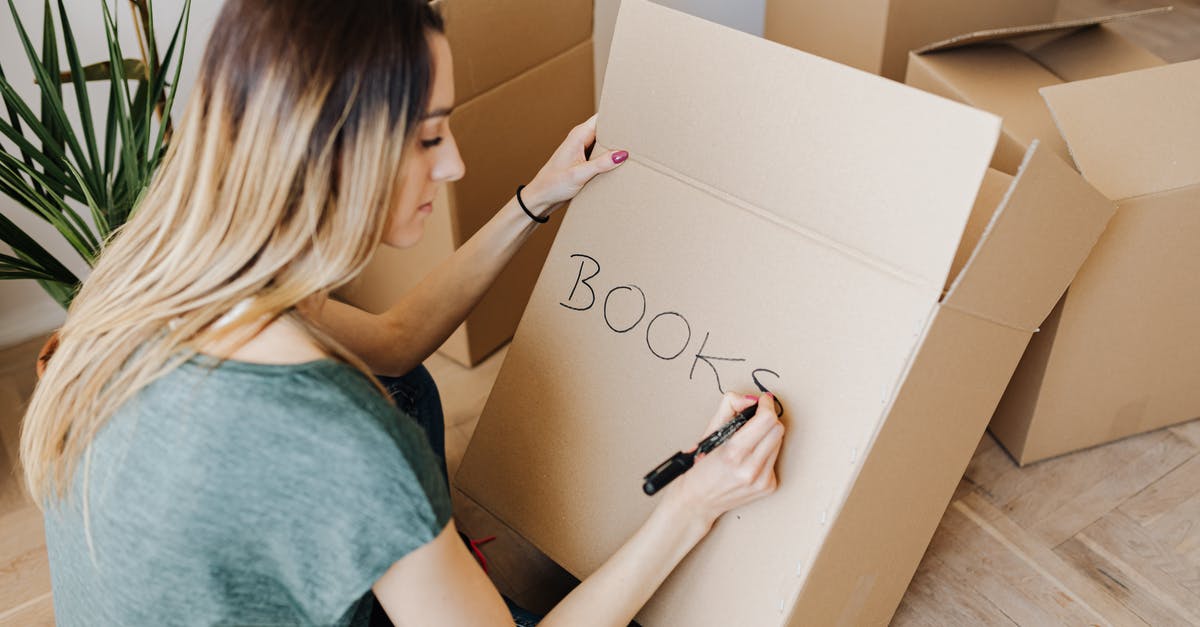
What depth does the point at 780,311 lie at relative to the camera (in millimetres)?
800

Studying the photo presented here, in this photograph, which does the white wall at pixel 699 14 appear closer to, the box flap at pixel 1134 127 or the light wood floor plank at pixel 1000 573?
the box flap at pixel 1134 127

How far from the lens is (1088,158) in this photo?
0.99 m

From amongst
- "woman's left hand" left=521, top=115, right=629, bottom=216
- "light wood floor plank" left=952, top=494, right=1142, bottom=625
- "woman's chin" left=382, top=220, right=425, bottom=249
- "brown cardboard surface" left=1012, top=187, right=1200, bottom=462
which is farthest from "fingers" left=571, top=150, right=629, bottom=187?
"light wood floor plank" left=952, top=494, right=1142, bottom=625

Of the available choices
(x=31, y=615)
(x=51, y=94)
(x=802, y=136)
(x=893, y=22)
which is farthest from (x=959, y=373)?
(x=31, y=615)

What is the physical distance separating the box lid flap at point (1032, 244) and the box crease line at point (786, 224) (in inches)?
1.7

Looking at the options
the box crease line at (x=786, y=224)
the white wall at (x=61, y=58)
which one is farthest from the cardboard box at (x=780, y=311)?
the white wall at (x=61, y=58)

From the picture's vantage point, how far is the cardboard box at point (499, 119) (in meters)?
1.24

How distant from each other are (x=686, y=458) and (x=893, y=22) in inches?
37.3

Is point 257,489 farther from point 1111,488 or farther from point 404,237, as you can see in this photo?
point 1111,488

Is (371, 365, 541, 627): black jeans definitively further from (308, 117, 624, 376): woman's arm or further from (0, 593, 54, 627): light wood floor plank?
(0, 593, 54, 627): light wood floor plank

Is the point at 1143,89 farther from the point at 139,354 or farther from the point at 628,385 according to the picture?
the point at 139,354

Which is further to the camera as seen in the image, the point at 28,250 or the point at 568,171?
the point at 28,250

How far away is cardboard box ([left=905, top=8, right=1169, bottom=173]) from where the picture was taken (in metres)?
1.14

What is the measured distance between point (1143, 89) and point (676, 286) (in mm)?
594
